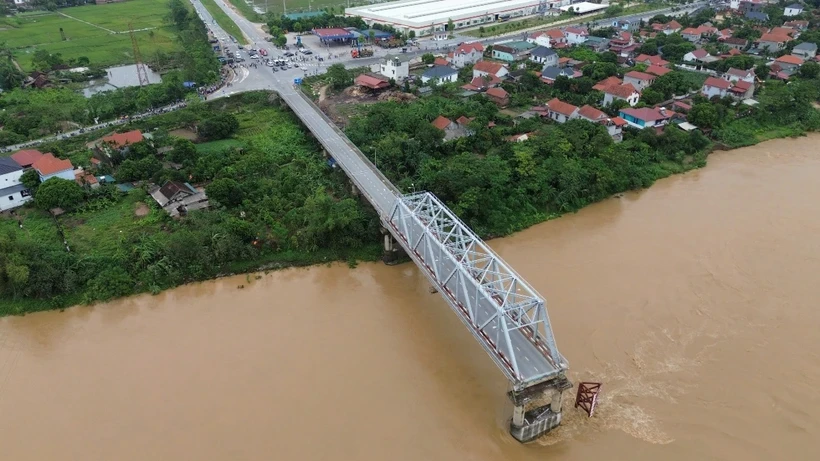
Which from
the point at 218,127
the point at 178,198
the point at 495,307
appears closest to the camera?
the point at 495,307

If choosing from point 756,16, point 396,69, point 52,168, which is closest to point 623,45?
point 396,69

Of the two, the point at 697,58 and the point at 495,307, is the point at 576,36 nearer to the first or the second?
the point at 697,58

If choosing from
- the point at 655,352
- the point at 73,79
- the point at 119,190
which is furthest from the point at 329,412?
the point at 73,79

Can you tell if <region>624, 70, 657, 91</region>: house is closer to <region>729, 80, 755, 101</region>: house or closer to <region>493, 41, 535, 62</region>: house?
<region>729, 80, 755, 101</region>: house

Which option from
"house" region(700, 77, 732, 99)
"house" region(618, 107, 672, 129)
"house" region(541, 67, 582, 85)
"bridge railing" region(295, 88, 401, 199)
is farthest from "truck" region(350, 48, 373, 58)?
"house" region(700, 77, 732, 99)

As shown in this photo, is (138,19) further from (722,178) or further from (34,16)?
(722,178)
